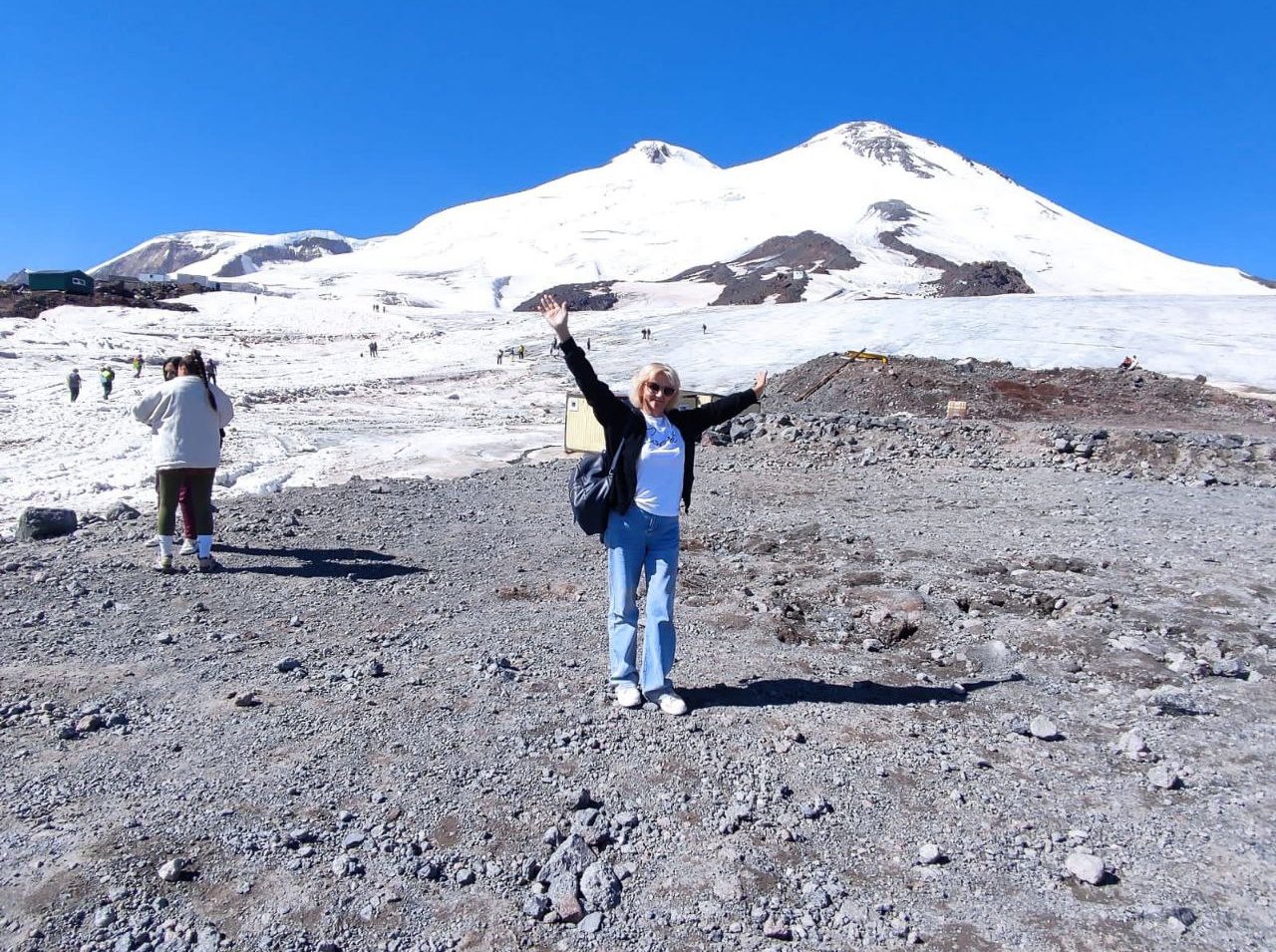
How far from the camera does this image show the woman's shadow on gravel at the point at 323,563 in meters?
6.86

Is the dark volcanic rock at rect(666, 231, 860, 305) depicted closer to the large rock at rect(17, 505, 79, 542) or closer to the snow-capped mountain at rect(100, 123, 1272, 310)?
the snow-capped mountain at rect(100, 123, 1272, 310)

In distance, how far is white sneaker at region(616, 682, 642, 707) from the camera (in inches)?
170

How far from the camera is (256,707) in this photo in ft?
14.1

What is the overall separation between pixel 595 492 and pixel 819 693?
5.41 feet

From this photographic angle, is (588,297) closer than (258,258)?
Yes

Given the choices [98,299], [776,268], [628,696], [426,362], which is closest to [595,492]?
[628,696]

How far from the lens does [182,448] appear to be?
6.61 meters

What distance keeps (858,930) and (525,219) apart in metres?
182

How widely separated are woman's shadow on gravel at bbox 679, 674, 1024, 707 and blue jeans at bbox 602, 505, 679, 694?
33 cm

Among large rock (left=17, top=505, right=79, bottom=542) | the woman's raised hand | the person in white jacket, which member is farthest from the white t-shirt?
large rock (left=17, top=505, right=79, bottom=542)

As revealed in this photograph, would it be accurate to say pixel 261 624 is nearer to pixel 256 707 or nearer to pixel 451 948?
pixel 256 707

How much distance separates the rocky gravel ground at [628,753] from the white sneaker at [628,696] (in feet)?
0.19

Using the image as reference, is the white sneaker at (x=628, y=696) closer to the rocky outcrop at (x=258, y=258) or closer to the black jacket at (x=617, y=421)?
the black jacket at (x=617, y=421)

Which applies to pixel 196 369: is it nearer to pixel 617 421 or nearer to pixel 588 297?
pixel 617 421
